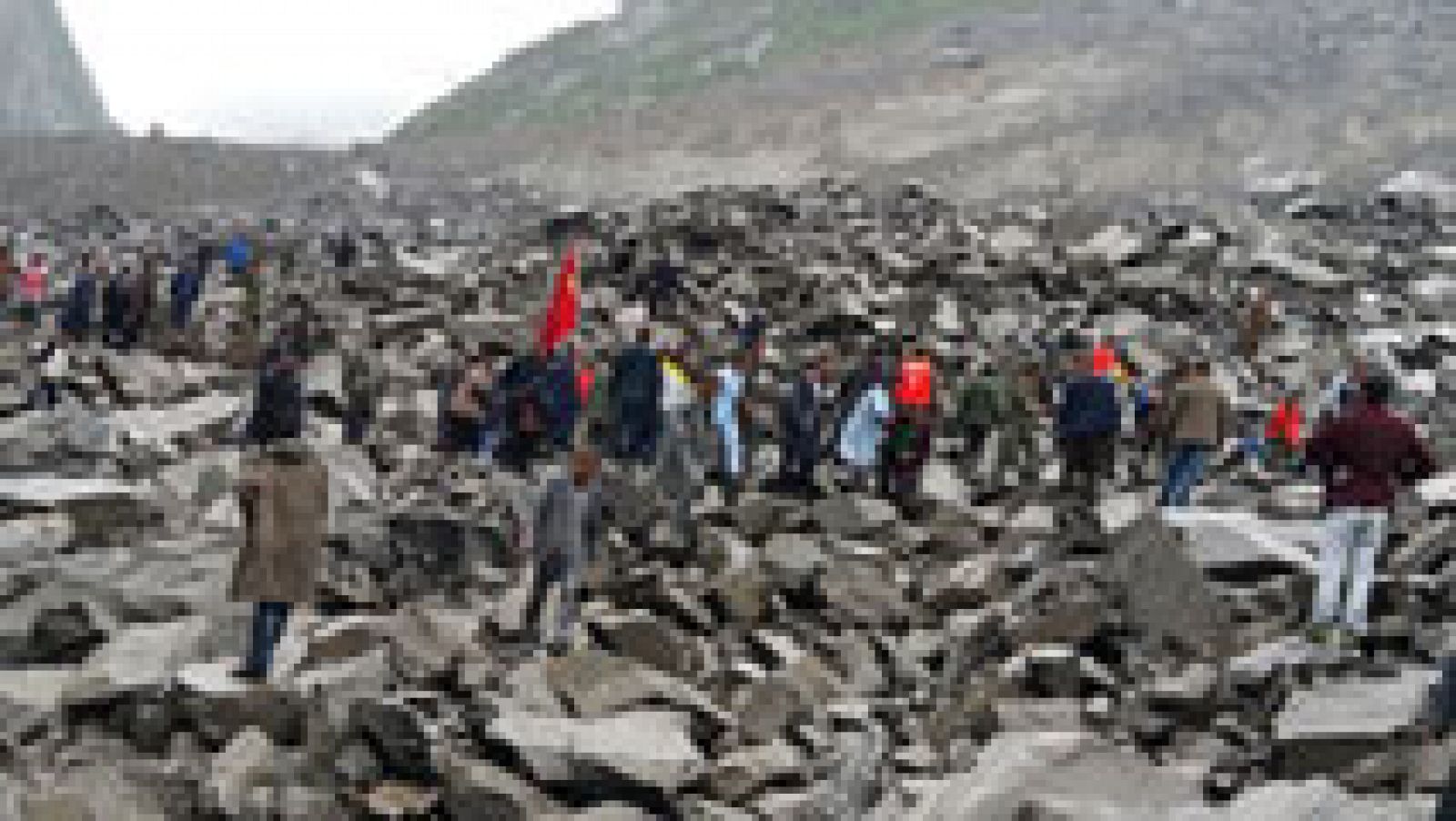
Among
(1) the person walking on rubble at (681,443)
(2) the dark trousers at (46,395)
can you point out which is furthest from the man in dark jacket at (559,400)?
(2) the dark trousers at (46,395)

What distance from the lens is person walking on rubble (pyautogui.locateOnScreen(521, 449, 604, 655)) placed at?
39.7 feet

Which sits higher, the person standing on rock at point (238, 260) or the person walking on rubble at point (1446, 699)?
the person standing on rock at point (238, 260)

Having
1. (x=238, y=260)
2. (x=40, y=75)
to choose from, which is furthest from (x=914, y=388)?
(x=40, y=75)

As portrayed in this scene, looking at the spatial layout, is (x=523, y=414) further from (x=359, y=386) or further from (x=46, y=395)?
(x=46, y=395)

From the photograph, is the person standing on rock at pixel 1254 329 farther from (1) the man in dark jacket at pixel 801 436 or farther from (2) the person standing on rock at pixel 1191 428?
(2) the person standing on rock at pixel 1191 428

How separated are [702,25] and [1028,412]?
92189 mm

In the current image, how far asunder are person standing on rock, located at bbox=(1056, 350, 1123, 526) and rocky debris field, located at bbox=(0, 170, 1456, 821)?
0.40 metres

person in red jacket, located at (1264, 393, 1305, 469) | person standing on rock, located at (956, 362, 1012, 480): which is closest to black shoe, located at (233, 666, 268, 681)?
person standing on rock, located at (956, 362, 1012, 480)

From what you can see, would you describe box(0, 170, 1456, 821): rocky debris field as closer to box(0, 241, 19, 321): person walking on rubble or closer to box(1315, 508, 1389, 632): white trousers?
box(1315, 508, 1389, 632): white trousers

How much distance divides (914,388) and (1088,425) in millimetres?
1673

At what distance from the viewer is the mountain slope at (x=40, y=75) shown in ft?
440

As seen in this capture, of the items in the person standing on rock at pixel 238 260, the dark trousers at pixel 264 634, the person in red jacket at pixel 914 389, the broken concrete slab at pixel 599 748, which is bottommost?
the broken concrete slab at pixel 599 748

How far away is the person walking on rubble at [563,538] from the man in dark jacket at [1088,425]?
626cm

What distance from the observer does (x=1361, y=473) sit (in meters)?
10.6
